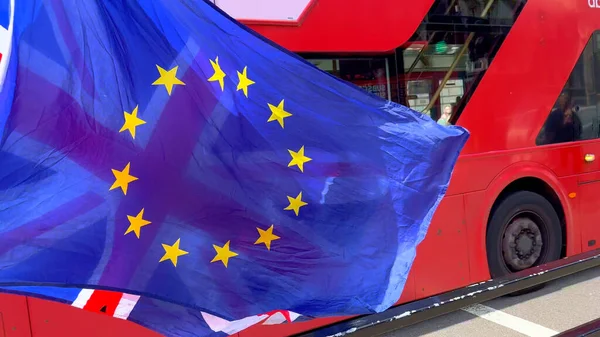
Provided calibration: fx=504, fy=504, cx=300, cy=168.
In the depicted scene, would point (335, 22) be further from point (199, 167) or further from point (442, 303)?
point (442, 303)

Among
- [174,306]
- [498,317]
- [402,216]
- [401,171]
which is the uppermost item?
[401,171]

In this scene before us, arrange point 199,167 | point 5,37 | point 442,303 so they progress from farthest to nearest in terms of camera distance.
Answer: point 442,303
point 199,167
point 5,37

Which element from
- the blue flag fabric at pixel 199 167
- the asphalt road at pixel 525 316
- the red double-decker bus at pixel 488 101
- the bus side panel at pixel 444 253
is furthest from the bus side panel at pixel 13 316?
the asphalt road at pixel 525 316

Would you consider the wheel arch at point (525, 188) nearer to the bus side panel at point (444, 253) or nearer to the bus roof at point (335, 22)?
the bus side panel at point (444, 253)

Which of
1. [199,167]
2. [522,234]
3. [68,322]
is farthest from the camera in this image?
[522,234]

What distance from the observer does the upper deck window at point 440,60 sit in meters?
3.92

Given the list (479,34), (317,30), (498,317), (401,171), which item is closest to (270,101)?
(401,171)

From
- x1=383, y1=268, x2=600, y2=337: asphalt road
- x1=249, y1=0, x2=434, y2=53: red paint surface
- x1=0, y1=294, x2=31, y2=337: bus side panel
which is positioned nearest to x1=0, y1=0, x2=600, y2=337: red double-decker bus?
x1=249, y1=0, x2=434, y2=53: red paint surface

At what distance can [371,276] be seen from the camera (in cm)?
276

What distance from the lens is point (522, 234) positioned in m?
4.95

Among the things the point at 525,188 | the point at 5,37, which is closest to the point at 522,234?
the point at 525,188

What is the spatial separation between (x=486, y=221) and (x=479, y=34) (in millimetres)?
1668

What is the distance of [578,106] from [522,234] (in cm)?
144

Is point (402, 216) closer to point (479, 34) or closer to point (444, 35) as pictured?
point (444, 35)
